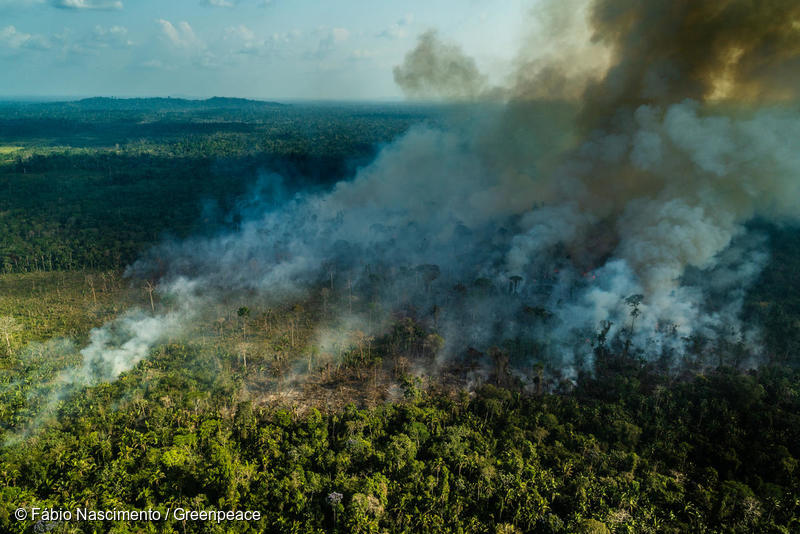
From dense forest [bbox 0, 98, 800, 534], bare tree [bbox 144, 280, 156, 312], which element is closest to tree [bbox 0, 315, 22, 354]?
dense forest [bbox 0, 98, 800, 534]

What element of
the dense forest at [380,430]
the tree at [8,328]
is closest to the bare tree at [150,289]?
the dense forest at [380,430]

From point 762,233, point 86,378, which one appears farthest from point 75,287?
point 762,233

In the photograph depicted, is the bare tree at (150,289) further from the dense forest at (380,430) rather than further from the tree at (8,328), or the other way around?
the tree at (8,328)

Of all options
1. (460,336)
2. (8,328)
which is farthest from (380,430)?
(8,328)

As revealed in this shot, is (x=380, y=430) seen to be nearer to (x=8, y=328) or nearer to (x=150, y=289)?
(x=150, y=289)

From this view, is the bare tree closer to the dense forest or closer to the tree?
the dense forest

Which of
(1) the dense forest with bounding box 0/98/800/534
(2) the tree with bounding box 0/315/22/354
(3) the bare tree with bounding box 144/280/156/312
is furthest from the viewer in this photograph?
(3) the bare tree with bounding box 144/280/156/312

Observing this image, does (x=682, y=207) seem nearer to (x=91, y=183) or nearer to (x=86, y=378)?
(x=86, y=378)

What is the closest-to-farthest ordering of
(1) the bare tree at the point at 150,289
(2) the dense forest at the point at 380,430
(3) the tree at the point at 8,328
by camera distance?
1. (2) the dense forest at the point at 380,430
2. (3) the tree at the point at 8,328
3. (1) the bare tree at the point at 150,289

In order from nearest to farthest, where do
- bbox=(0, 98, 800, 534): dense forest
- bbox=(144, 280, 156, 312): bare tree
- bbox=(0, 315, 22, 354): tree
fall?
bbox=(0, 98, 800, 534): dense forest, bbox=(0, 315, 22, 354): tree, bbox=(144, 280, 156, 312): bare tree
